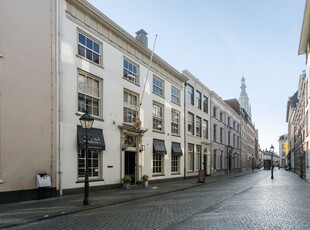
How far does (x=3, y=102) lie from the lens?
12234 mm

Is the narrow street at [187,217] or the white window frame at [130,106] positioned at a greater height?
the white window frame at [130,106]

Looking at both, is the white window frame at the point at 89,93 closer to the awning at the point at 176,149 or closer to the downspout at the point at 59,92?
the downspout at the point at 59,92

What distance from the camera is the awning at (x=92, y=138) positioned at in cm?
1586

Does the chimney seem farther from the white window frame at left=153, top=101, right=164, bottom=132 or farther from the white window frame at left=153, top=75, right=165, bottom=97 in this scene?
the white window frame at left=153, top=101, right=164, bottom=132

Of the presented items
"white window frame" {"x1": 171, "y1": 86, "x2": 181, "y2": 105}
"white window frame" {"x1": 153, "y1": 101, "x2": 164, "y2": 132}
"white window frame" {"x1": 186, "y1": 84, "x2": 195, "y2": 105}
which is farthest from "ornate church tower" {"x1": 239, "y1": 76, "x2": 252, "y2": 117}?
"white window frame" {"x1": 153, "y1": 101, "x2": 164, "y2": 132}

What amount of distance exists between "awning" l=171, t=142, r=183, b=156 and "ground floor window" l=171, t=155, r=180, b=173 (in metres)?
0.48

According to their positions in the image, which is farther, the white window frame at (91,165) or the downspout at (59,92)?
the white window frame at (91,165)

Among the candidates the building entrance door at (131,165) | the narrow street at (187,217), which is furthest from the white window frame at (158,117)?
the narrow street at (187,217)

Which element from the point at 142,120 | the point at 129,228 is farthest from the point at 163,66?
the point at 129,228

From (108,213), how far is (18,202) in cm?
441

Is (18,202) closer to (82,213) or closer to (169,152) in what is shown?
(82,213)

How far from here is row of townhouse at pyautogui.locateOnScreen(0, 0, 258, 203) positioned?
41.9 ft

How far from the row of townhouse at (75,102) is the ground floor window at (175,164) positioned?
113 mm

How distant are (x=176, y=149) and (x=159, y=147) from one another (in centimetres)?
366
